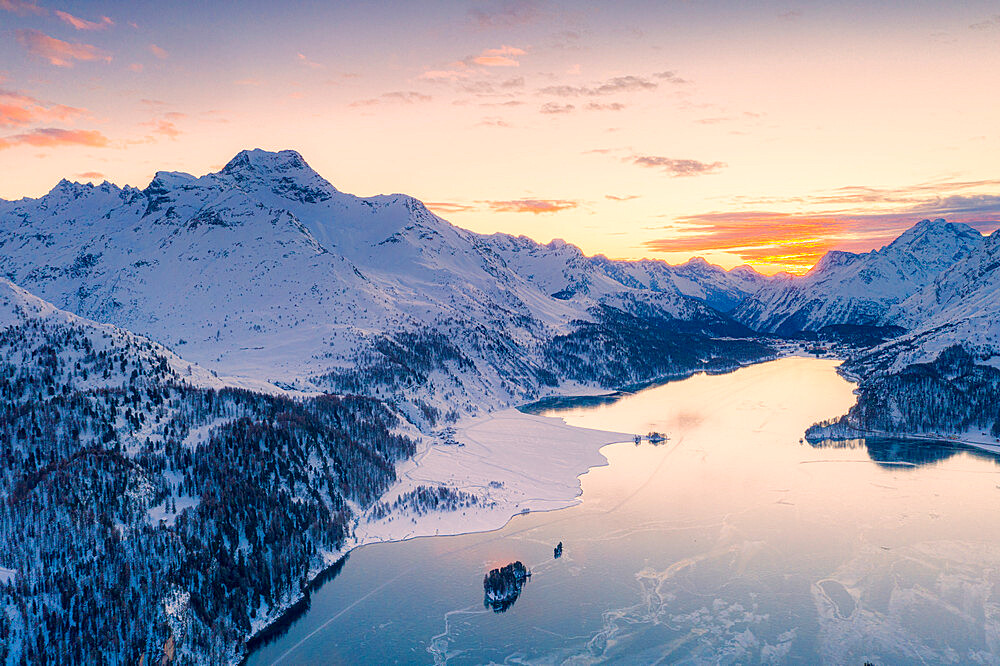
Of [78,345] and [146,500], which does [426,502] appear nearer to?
[146,500]

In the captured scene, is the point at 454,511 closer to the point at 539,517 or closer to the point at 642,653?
the point at 539,517

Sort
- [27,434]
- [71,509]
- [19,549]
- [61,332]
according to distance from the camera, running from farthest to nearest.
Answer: [61,332] < [27,434] < [71,509] < [19,549]

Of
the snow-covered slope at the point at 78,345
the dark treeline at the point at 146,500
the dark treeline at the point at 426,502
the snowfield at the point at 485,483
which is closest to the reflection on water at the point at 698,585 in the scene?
the snowfield at the point at 485,483

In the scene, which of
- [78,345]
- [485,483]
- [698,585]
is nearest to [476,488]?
[485,483]

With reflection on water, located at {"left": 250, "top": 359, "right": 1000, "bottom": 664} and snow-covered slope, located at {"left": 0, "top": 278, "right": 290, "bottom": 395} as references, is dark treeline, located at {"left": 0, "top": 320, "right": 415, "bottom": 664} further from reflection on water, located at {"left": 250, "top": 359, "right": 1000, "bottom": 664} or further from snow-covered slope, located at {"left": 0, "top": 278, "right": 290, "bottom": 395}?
reflection on water, located at {"left": 250, "top": 359, "right": 1000, "bottom": 664}

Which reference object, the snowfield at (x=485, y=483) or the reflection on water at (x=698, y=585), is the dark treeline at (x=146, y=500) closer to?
the snowfield at (x=485, y=483)

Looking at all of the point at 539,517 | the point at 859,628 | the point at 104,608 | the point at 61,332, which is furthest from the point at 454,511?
the point at 61,332
